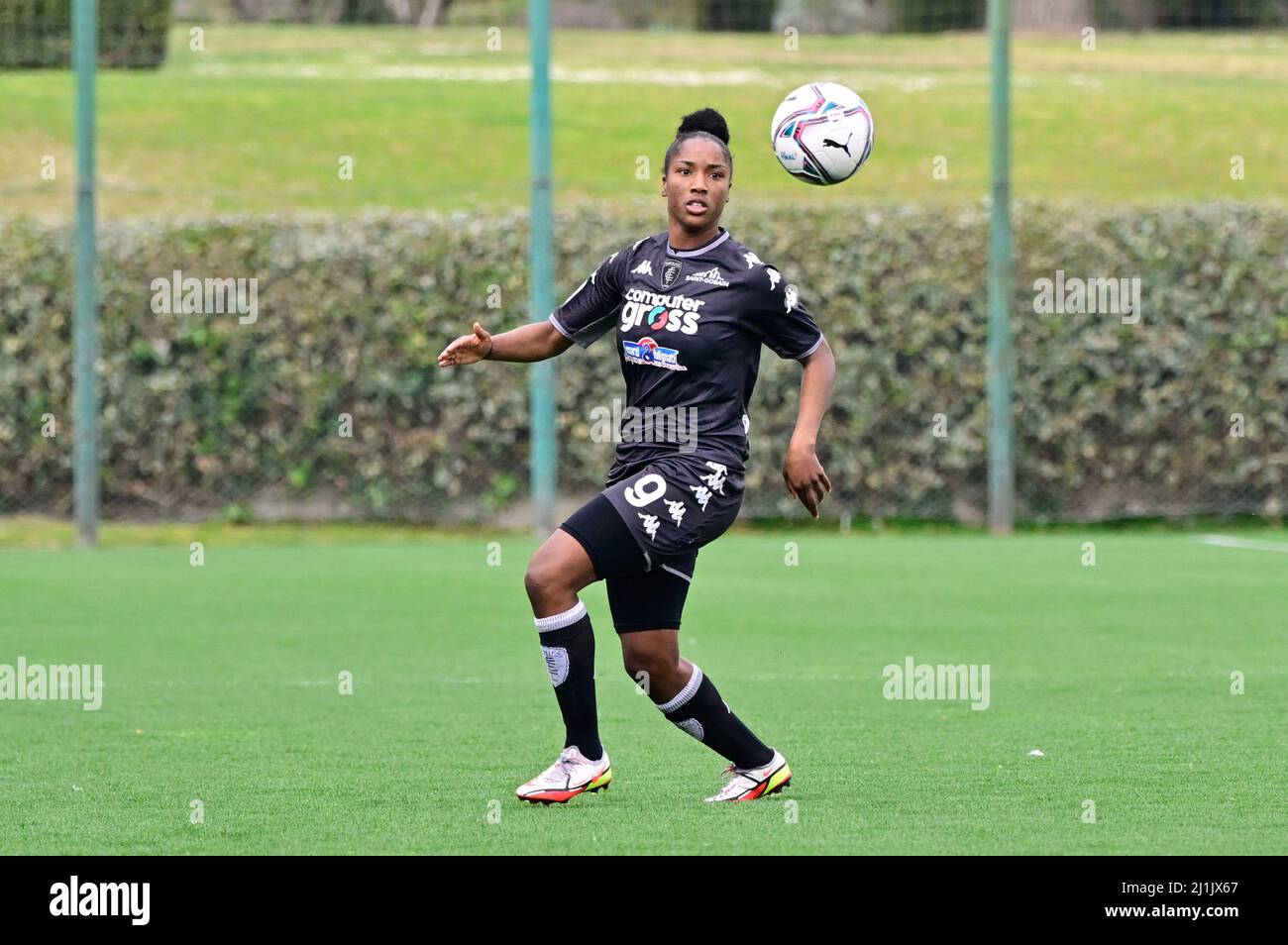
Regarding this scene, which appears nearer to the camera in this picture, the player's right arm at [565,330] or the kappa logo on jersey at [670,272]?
the kappa logo on jersey at [670,272]

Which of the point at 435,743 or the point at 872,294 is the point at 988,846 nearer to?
the point at 435,743

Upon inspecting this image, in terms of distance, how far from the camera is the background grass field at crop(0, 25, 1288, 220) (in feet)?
91.7

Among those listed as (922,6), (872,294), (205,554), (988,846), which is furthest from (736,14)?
(988,846)

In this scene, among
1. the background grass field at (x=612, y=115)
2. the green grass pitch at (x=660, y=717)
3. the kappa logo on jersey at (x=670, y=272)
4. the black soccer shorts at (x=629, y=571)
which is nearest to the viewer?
the green grass pitch at (x=660, y=717)

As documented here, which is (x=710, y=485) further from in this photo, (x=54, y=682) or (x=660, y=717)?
(x=54, y=682)

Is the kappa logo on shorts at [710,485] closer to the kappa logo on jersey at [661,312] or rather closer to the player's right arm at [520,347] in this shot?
the kappa logo on jersey at [661,312]

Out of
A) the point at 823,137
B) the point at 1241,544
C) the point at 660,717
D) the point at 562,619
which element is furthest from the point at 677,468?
the point at 1241,544

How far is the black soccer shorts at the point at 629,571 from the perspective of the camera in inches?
247

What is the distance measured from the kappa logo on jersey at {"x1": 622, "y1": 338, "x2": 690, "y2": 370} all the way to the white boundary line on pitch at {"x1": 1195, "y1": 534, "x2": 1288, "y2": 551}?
1162cm

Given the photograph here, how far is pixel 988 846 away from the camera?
5688 millimetres

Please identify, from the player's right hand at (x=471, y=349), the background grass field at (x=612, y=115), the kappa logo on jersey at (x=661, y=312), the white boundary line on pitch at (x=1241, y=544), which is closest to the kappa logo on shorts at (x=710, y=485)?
the kappa logo on jersey at (x=661, y=312)

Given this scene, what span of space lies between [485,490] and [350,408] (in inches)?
60.2

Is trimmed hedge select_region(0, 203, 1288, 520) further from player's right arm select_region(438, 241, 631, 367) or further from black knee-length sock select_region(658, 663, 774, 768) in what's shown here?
black knee-length sock select_region(658, 663, 774, 768)

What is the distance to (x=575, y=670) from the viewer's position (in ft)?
21.2
